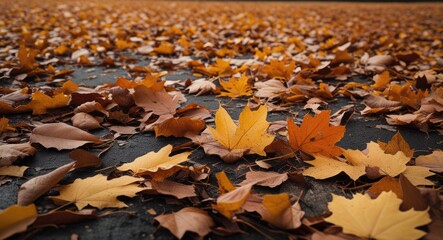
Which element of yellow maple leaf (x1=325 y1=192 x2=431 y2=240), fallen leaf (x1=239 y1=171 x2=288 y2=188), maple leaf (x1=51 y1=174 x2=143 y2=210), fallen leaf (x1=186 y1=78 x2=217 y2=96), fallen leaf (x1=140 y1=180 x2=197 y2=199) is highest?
yellow maple leaf (x1=325 y1=192 x2=431 y2=240)

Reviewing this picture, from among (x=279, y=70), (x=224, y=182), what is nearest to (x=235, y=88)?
(x=279, y=70)

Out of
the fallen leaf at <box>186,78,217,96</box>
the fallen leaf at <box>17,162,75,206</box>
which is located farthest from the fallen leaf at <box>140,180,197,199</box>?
the fallen leaf at <box>186,78,217,96</box>

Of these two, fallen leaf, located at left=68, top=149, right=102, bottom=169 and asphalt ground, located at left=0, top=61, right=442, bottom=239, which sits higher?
fallen leaf, located at left=68, top=149, right=102, bottom=169

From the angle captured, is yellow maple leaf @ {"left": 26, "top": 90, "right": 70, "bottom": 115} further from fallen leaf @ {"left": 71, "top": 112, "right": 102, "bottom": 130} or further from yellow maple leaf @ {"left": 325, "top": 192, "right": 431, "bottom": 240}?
yellow maple leaf @ {"left": 325, "top": 192, "right": 431, "bottom": 240}

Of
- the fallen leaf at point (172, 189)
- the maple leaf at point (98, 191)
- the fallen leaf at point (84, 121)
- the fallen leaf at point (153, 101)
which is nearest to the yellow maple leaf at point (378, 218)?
the fallen leaf at point (172, 189)

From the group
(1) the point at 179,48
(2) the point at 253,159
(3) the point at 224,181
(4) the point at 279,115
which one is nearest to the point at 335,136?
(2) the point at 253,159

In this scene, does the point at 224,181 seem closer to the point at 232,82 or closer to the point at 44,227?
the point at 44,227

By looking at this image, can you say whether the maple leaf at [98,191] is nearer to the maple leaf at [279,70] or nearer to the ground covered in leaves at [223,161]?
the ground covered in leaves at [223,161]
